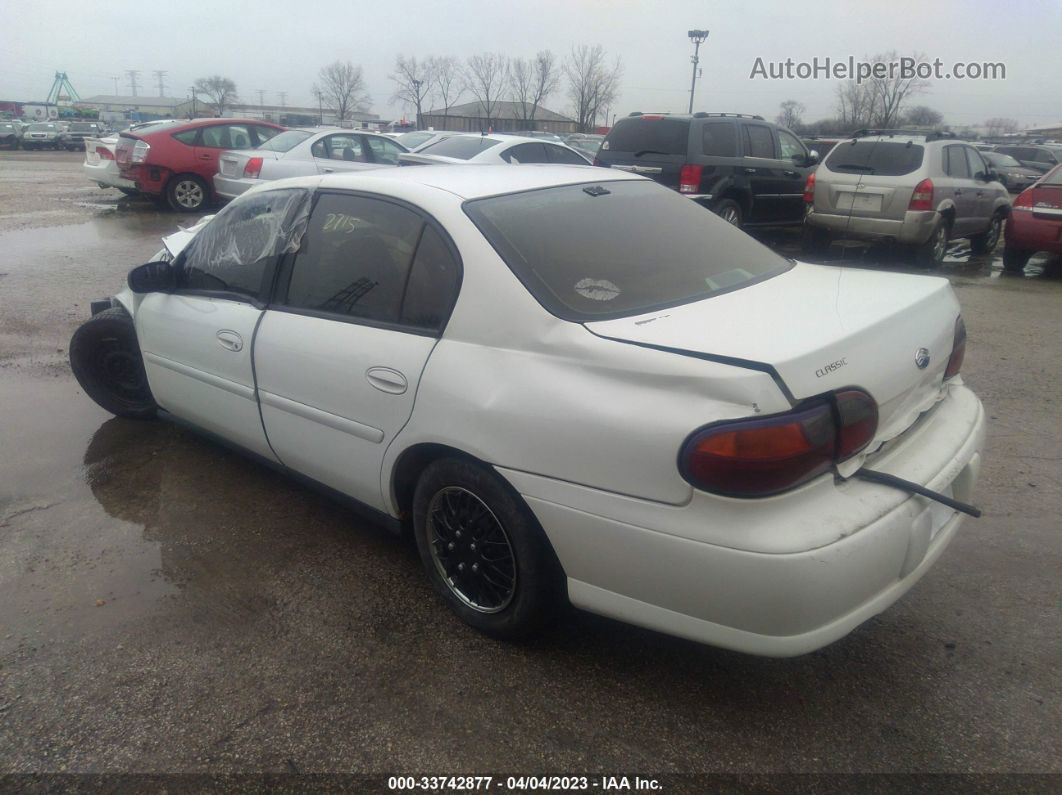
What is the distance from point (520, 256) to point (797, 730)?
170 cm

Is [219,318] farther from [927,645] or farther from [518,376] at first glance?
[927,645]

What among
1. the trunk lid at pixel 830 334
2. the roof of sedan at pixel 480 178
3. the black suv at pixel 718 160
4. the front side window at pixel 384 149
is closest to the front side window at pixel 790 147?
the black suv at pixel 718 160

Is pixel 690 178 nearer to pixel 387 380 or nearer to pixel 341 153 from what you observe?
pixel 341 153

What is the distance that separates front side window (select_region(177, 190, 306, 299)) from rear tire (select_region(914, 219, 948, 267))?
8866 mm

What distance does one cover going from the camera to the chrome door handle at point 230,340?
3496 mm

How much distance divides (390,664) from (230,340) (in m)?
1.65

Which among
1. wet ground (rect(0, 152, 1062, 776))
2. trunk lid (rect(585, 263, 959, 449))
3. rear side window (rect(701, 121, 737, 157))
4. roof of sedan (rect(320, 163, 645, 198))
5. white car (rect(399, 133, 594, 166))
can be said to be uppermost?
rear side window (rect(701, 121, 737, 157))

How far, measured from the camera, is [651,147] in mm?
10266

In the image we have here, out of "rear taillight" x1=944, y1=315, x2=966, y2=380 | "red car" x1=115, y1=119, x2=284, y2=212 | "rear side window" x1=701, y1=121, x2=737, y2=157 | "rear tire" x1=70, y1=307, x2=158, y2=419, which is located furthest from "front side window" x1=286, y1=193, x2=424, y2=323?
"red car" x1=115, y1=119, x2=284, y2=212

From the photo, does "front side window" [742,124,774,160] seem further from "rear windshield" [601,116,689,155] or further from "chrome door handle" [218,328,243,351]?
"chrome door handle" [218,328,243,351]

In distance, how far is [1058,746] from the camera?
232 cm

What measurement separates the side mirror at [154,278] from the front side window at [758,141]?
A: 8.41 metres

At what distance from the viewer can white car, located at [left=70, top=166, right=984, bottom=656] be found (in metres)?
2.12

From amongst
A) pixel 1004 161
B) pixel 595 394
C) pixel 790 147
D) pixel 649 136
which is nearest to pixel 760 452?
pixel 595 394
